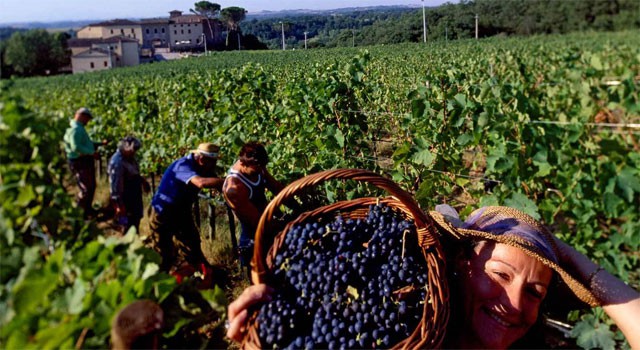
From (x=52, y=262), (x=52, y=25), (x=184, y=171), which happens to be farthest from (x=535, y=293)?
(x=184, y=171)

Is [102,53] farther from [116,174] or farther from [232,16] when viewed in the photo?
[116,174]

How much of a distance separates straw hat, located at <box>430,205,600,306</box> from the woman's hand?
643mm

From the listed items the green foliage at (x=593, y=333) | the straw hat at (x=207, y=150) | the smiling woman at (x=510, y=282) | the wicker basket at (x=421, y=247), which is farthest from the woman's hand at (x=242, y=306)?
the straw hat at (x=207, y=150)

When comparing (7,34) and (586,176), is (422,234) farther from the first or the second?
(586,176)

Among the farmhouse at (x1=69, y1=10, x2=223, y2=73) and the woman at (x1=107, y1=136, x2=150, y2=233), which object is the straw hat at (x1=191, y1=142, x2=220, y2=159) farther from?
the farmhouse at (x1=69, y1=10, x2=223, y2=73)

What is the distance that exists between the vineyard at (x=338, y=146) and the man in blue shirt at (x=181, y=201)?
2.22ft

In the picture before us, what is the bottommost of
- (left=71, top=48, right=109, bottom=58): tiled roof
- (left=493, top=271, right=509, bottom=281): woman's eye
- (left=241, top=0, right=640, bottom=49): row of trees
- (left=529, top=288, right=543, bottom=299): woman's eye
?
(left=529, top=288, right=543, bottom=299): woman's eye

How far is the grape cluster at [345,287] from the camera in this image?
1249mm

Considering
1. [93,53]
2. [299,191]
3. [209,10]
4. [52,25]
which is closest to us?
[52,25]

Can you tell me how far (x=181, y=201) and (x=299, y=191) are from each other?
3.39m

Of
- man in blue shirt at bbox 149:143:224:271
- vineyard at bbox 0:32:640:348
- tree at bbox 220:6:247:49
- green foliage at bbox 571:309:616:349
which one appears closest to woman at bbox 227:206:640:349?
vineyard at bbox 0:32:640:348

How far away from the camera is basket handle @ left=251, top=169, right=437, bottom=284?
4.29ft

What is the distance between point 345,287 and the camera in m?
1.34

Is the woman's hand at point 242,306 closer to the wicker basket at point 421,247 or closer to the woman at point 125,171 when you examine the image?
the wicker basket at point 421,247
